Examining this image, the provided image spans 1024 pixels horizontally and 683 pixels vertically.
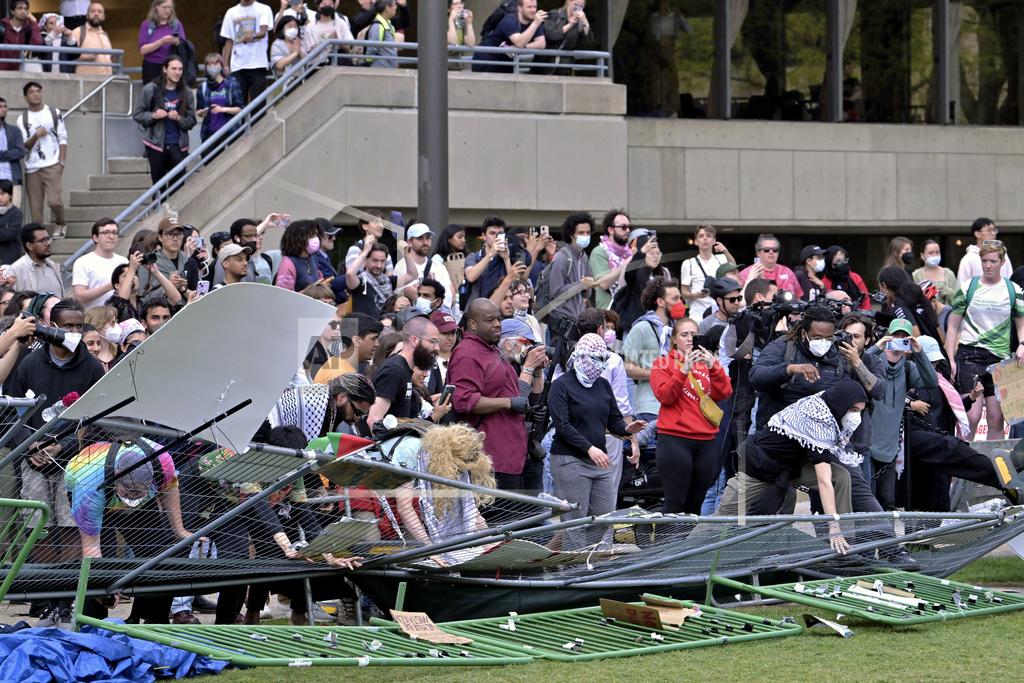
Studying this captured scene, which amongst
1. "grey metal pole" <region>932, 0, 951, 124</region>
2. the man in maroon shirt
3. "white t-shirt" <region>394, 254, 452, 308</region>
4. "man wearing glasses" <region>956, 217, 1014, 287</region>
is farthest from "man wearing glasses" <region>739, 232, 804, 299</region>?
"grey metal pole" <region>932, 0, 951, 124</region>

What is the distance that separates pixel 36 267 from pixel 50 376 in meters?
4.03

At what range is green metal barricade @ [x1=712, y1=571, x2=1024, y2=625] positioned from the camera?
9680mm

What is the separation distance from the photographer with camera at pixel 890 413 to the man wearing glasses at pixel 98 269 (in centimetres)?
590

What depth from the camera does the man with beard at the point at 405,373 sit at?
1055cm

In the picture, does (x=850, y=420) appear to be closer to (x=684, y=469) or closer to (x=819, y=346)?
(x=819, y=346)

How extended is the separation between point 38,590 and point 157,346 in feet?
5.43

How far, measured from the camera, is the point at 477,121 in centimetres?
2008

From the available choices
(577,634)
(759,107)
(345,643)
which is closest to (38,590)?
(345,643)

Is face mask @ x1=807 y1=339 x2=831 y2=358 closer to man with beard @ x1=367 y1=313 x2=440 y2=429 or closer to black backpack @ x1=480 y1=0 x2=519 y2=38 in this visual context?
man with beard @ x1=367 y1=313 x2=440 y2=429

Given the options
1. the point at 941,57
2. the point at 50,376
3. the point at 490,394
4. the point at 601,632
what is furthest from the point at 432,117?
the point at 941,57

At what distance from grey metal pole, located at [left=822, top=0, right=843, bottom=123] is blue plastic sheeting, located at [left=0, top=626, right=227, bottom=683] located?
18.9 m

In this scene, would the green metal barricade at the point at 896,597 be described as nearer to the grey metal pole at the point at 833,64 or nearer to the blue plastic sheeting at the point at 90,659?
the blue plastic sheeting at the point at 90,659

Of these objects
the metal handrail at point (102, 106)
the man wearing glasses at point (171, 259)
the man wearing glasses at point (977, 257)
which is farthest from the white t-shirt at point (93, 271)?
the man wearing glasses at point (977, 257)

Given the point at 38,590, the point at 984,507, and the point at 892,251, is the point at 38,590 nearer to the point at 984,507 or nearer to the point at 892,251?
the point at 984,507
